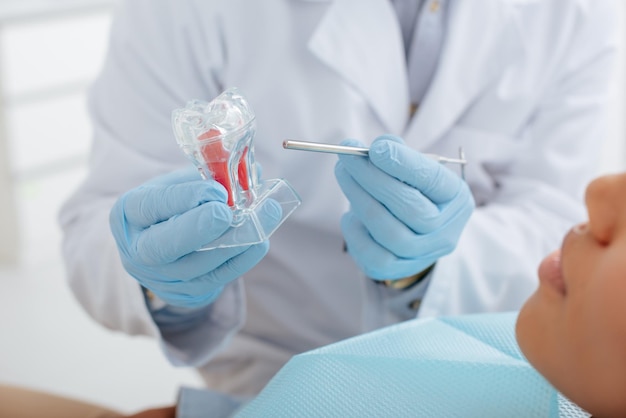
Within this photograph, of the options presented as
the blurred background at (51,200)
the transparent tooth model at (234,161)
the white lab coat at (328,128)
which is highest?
the transparent tooth model at (234,161)

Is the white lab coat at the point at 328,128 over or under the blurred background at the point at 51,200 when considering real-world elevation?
over

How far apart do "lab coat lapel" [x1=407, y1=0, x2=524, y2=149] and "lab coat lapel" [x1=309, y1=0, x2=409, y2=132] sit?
0.19ft

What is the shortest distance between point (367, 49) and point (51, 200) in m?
1.92

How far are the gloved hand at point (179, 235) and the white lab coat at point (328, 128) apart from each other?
0.17 m

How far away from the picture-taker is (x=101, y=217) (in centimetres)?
116

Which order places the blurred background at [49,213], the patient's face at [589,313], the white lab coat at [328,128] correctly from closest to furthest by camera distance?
the patient's face at [589,313] < the white lab coat at [328,128] < the blurred background at [49,213]

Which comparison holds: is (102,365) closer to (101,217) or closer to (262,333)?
(262,333)

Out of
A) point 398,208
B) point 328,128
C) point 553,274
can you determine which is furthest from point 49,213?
point 553,274

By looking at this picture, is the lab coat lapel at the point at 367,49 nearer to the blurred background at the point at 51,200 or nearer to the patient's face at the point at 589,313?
the patient's face at the point at 589,313

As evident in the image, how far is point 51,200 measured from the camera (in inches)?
113

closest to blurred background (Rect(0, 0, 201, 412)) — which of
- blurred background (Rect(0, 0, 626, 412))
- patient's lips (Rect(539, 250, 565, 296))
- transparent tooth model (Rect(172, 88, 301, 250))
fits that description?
blurred background (Rect(0, 0, 626, 412))

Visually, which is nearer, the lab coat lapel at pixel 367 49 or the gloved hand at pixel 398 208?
the gloved hand at pixel 398 208

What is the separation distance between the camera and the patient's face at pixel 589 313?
0.61m

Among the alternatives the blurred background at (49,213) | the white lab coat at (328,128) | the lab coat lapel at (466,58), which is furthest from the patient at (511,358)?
the blurred background at (49,213)
